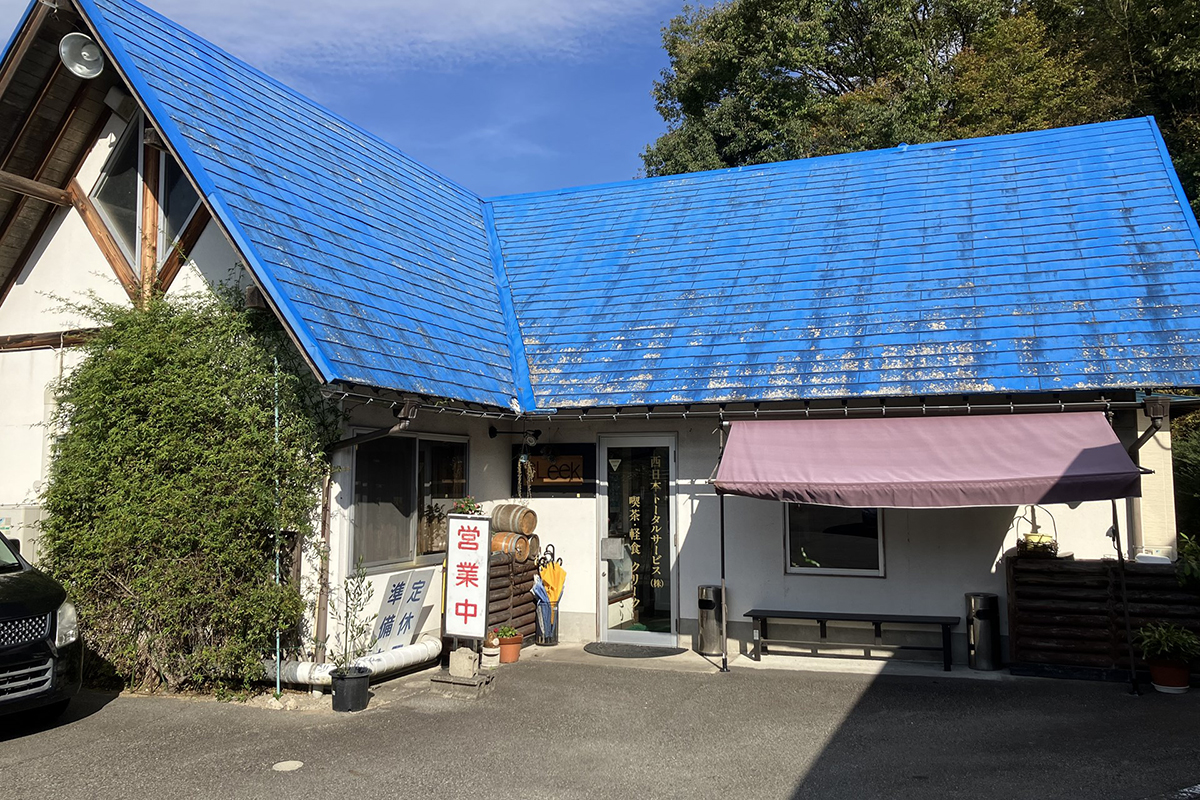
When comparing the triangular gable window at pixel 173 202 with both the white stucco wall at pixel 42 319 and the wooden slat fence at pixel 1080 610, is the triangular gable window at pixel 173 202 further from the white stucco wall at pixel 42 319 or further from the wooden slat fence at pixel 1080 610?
the wooden slat fence at pixel 1080 610

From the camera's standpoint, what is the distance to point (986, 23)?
26.6m

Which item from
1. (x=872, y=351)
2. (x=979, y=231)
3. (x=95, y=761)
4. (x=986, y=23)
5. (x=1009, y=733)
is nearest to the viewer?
(x=95, y=761)

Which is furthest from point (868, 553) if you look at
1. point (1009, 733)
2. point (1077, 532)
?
point (1009, 733)

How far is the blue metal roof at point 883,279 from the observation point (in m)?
10.2

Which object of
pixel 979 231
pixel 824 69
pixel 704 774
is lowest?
pixel 704 774

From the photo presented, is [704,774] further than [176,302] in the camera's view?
No

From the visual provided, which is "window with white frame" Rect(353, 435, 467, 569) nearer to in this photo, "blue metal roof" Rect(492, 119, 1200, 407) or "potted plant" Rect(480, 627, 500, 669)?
"potted plant" Rect(480, 627, 500, 669)

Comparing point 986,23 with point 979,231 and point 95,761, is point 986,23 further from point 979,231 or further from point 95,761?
point 95,761

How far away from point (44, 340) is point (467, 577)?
5639 mm

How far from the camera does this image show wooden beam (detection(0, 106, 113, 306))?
10625 mm

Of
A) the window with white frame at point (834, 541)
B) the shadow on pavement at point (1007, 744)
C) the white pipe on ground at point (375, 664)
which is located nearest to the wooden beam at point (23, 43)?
the white pipe on ground at point (375, 664)

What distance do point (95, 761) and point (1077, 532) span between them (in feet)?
32.1

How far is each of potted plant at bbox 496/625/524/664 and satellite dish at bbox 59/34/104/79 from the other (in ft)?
24.4

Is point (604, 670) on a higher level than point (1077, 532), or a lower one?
lower
